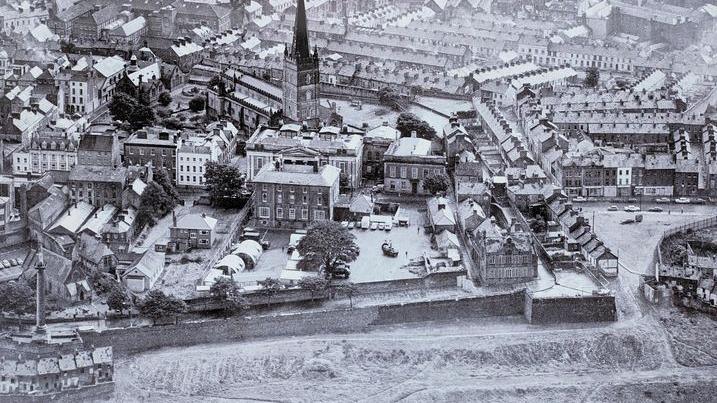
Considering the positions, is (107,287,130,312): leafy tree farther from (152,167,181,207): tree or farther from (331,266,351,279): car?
(152,167,181,207): tree

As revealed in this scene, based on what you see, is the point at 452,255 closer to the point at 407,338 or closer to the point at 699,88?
the point at 407,338

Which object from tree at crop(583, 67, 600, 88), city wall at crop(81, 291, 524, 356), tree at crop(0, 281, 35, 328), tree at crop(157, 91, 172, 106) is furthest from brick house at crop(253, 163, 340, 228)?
tree at crop(583, 67, 600, 88)

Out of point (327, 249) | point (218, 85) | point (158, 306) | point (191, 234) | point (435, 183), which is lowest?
point (158, 306)

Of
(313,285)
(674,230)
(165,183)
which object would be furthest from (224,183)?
(674,230)

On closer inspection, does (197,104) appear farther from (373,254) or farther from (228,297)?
(228,297)

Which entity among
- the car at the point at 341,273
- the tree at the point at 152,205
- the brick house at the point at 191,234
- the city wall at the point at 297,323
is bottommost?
the city wall at the point at 297,323

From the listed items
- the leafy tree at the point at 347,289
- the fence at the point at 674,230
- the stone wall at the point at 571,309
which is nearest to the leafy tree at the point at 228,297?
the leafy tree at the point at 347,289

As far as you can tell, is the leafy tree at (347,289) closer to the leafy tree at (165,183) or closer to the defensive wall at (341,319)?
the defensive wall at (341,319)
